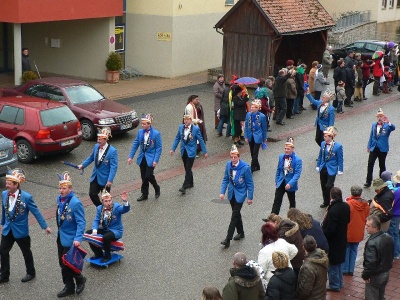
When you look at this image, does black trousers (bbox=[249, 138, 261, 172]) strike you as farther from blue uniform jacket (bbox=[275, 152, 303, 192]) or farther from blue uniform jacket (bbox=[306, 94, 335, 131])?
blue uniform jacket (bbox=[275, 152, 303, 192])

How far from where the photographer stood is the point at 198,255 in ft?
41.6

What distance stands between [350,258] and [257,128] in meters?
5.98

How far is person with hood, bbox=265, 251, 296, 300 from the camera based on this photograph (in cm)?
875

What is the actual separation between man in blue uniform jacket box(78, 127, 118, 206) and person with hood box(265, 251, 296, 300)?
5.50 meters

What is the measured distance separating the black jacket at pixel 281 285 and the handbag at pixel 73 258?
3.22 m

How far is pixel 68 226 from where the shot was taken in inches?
433

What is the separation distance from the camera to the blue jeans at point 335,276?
36.9 feet

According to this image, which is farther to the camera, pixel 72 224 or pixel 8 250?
pixel 8 250

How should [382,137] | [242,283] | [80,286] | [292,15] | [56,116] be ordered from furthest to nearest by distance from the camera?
[292,15] → [56,116] → [382,137] → [80,286] → [242,283]

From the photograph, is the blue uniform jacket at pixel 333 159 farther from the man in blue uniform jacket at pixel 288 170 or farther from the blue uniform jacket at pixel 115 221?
the blue uniform jacket at pixel 115 221

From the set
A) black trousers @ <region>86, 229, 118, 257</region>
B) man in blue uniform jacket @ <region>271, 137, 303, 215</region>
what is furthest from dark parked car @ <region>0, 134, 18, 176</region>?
man in blue uniform jacket @ <region>271, 137, 303, 215</region>

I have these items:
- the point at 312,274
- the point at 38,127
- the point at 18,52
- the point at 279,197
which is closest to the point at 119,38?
the point at 18,52

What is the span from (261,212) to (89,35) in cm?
1644

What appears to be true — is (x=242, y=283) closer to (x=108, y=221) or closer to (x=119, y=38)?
(x=108, y=221)
